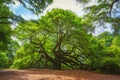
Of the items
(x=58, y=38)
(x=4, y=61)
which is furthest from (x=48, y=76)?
(x=4, y=61)

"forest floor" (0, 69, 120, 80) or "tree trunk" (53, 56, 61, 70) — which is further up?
"tree trunk" (53, 56, 61, 70)

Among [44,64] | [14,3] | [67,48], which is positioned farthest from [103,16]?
[44,64]

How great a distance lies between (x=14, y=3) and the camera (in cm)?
1675

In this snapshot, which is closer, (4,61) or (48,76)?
(48,76)

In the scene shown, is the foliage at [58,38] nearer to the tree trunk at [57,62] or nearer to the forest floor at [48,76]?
the tree trunk at [57,62]

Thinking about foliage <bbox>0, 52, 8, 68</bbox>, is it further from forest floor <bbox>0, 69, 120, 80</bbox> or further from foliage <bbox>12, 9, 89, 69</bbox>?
forest floor <bbox>0, 69, 120, 80</bbox>

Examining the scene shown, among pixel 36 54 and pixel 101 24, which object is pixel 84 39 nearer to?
pixel 36 54

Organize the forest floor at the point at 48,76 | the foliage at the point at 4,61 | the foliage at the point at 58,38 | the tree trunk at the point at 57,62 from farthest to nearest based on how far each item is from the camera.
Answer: the foliage at the point at 4,61, the tree trunk at the point at 57,62, the foliage at the point at 58,38, the forest floor at the point at 48,76

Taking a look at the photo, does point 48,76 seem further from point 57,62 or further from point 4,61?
point 4,61

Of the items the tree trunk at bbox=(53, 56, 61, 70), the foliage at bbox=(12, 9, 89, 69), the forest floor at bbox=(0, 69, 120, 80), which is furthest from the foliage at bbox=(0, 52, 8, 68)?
the forest floor at bbox=(0, 69, 120, 80)

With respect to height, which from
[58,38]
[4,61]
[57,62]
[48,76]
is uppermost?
[58,38]

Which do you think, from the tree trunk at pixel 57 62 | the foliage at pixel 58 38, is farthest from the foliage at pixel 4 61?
the tree trunk at pixel 57 62

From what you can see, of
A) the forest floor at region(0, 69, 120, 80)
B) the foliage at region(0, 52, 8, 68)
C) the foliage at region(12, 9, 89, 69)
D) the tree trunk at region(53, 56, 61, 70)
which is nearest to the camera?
the forest floor at region(0, 69, 120, 80)

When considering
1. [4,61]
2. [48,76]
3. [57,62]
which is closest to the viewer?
[48,76]
